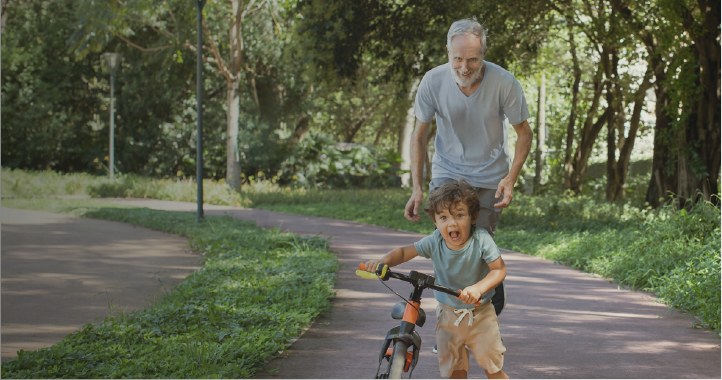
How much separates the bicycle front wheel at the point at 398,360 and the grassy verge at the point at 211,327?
1523 mm

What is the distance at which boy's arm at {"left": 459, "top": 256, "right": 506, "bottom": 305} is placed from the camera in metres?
2.59

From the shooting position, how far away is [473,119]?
320 centimetres

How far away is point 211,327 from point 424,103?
97.4 inches

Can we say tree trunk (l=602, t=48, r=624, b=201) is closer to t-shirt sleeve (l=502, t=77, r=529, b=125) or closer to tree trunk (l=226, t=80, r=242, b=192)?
tree trunk (l=226, t=80, r=242, b=192)

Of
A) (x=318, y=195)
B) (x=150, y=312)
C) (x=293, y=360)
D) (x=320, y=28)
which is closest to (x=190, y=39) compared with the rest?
(x=318, y=195)

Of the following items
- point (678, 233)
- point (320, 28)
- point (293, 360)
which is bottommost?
point (293, 360)

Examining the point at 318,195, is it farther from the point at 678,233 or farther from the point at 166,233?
the point at 678,233

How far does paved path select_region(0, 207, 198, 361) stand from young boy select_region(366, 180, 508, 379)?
3441 mm

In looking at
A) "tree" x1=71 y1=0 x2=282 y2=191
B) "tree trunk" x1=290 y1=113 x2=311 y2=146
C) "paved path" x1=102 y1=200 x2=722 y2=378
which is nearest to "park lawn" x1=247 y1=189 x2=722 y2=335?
"paved path" x1=102 y1=200 x2=722 y2=378

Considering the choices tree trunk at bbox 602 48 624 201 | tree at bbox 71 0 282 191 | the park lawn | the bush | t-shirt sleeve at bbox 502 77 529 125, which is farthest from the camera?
the bush

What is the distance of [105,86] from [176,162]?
4.90 m

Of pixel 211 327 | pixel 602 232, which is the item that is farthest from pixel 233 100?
pixel 211 327

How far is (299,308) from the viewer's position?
5359mm

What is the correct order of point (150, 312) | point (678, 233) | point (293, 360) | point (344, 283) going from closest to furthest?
point (293, 360), point (150, 312), point (344, 283), point (678, 233)
